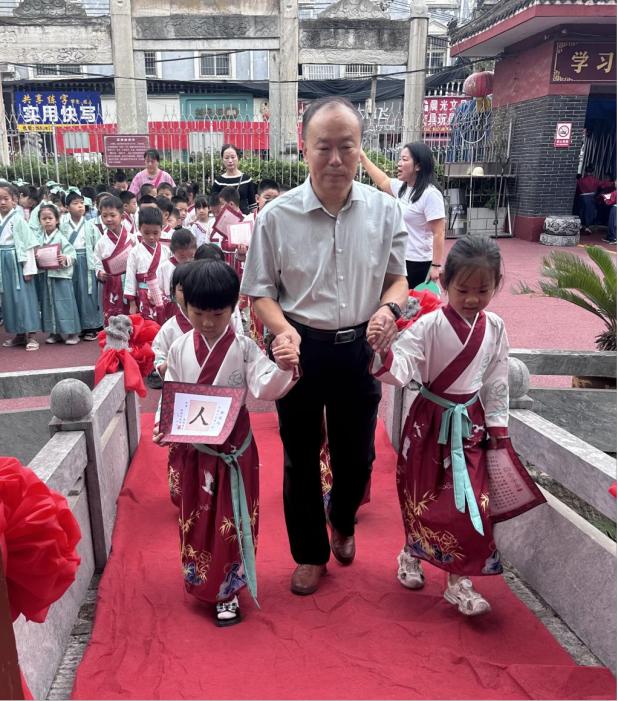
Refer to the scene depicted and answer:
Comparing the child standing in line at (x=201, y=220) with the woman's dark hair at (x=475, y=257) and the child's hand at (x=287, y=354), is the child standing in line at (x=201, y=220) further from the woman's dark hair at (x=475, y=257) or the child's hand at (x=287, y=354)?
the child's hand at (x=287, y=354)

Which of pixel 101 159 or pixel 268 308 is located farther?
pixel 101 159

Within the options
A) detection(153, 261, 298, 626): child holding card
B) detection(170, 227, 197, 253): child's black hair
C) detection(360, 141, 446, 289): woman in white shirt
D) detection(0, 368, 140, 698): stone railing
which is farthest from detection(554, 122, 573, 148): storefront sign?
detection(153, 261, 298, 626): child holding card

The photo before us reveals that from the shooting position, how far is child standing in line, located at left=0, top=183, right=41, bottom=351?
6348 millimetres

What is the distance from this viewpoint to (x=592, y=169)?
46.1ft

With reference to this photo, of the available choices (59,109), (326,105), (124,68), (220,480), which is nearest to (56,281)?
(220,480)

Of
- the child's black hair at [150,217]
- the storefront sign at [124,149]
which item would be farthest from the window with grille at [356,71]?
the child's black hair at [150,217]

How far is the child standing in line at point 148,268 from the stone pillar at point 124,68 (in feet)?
27.8

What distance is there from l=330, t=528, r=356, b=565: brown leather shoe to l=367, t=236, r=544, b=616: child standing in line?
36 cm

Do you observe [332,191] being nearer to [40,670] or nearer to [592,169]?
[40,670]

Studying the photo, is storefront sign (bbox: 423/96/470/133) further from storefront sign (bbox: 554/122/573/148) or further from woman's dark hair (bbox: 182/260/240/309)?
woman's dark hair (bbox: 182/260/240/309)

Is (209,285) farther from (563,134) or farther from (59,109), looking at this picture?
(59,109)

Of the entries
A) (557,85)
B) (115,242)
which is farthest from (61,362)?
(557,85)

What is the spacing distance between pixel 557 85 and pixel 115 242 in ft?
29.7

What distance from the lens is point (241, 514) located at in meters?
2.35
